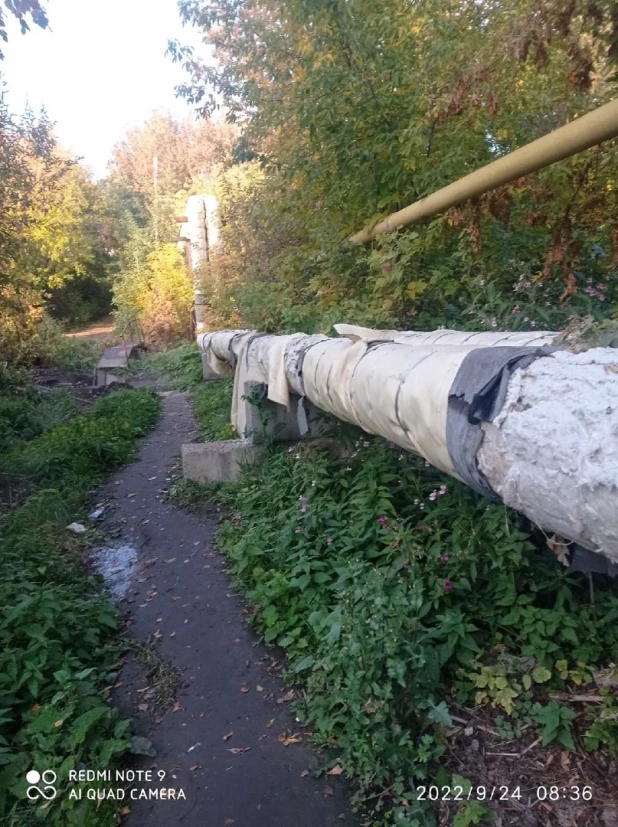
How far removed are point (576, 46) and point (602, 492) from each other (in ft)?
12.3

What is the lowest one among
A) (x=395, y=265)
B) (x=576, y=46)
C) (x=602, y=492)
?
(x=602, y=492)

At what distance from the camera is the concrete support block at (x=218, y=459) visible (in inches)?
235

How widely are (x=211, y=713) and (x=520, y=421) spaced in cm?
234

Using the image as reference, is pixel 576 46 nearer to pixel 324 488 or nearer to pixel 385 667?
pixel 324 488

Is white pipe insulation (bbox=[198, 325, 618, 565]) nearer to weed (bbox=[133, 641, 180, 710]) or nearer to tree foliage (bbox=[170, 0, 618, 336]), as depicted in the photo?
tree foliage (bbox=[170, 0, 618, 336])

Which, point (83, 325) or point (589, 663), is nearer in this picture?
point (589, 663)

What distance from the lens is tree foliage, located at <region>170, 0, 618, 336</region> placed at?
13.6ft

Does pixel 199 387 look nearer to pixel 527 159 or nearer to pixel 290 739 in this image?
pixel 527 159

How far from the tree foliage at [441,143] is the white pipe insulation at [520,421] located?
1664 mm

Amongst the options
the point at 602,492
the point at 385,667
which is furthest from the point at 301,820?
the point at 602,492

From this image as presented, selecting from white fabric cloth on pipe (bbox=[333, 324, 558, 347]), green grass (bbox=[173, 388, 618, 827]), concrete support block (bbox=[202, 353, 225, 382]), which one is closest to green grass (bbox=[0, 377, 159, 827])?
green grass (bbox=[173, 388, 618, 827])

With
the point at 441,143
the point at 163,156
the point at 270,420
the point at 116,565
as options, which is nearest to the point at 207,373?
the point at 270,420

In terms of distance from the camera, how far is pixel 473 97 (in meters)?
4.44

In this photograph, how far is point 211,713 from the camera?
311 cm
